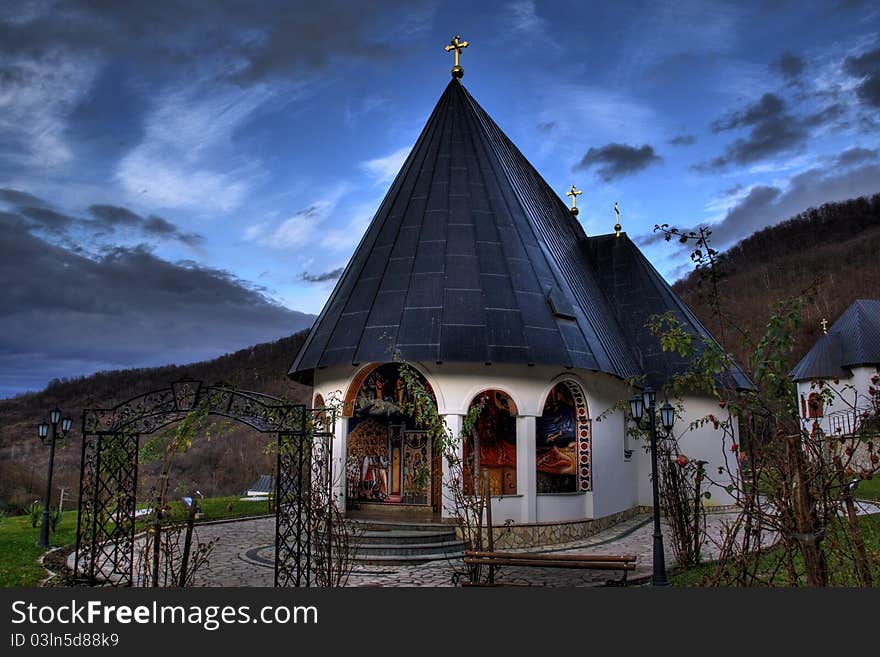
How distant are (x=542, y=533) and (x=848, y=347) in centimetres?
2967

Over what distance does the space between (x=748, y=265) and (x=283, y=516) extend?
101m

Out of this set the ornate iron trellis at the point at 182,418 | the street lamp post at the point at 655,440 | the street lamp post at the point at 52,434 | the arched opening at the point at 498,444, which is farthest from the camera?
the arched opening at the point at 498,444

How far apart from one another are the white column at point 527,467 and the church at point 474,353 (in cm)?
3

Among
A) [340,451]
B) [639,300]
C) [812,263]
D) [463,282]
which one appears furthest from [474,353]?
[812,263]

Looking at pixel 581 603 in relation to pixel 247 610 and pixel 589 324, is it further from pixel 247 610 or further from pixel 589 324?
pixel 589 324

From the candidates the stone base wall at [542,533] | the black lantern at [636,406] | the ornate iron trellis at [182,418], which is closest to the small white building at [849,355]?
the stone base wall at [542,533]

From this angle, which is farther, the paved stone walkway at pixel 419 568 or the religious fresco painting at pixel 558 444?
the religious fresco painting at pixel 558 444

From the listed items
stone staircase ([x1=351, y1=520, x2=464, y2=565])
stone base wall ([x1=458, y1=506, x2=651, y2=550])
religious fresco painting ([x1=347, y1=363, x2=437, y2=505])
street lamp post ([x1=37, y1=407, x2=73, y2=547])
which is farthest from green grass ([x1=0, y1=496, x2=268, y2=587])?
stone base wall ([x1=458, y1=506, x2=651, y2=550])

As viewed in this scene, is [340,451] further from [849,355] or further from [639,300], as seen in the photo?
[849,355]

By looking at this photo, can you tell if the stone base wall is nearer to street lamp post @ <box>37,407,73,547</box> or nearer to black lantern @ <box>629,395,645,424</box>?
black lantern @ <box>629,395,645,424</box>

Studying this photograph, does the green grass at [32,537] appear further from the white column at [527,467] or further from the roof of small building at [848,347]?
the roof of small building at [848,347]

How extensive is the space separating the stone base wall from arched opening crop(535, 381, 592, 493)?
0.96 metres

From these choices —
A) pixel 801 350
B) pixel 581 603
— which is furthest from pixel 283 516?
pixel 801 350

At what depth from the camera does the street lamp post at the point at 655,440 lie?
9.44 m
